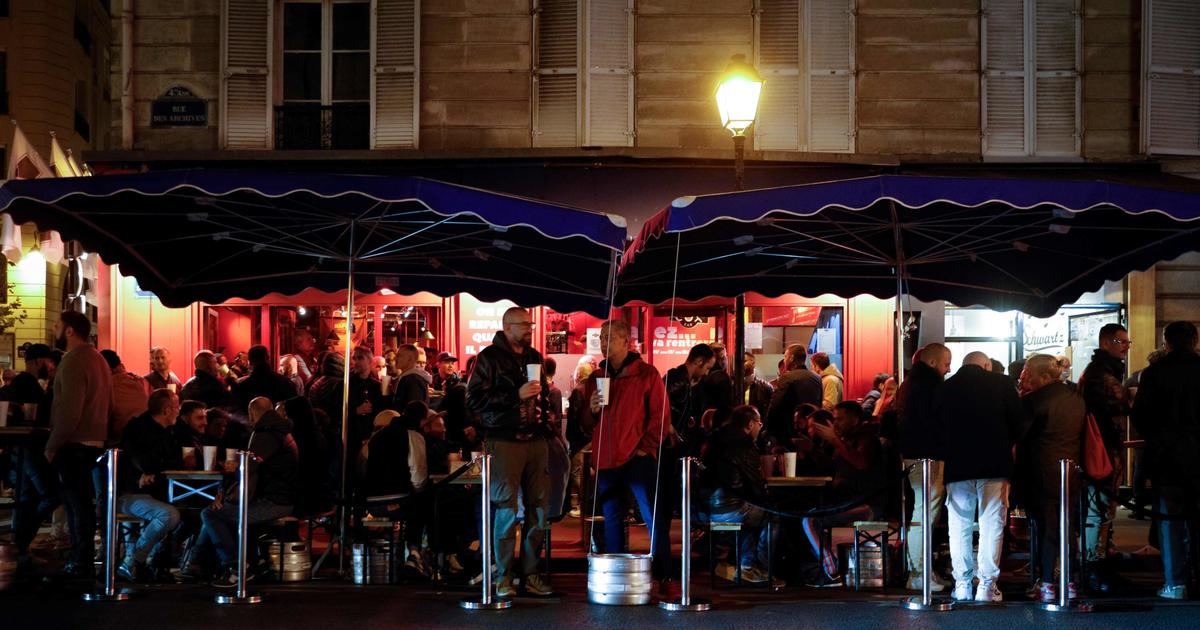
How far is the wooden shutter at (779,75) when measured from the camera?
57.8 ft

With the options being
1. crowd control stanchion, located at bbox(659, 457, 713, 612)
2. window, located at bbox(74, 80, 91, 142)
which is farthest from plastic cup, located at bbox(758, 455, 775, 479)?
window, located at bbox(74, 80, 91, 142)

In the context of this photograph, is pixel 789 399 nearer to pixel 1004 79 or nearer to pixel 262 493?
pixel 262 493

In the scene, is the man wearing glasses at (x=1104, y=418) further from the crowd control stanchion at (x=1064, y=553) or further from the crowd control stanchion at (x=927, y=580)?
the crowd control stanchion at (x=927, y=580)

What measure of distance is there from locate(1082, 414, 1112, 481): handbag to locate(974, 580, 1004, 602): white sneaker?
1.06 metres

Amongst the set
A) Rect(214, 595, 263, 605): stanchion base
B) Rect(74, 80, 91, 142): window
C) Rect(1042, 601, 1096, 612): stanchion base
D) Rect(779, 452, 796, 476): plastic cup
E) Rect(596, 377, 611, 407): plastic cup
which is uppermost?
Rect(74, 80, 91, 142): window

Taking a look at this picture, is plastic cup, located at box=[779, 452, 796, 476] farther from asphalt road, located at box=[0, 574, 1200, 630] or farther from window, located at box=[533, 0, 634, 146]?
window, located at box=[533, 0, 634, 146]

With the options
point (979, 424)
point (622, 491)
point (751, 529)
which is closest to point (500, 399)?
point (622, 491)

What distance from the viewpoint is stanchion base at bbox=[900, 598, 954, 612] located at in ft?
30.3

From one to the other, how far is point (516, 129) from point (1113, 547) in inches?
356

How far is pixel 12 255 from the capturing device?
45.2ft

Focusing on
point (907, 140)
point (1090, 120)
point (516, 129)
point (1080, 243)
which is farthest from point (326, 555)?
point (1090, 120)

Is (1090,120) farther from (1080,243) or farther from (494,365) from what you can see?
(494,365)

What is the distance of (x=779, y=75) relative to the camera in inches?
697

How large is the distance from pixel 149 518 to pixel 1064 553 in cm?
668
